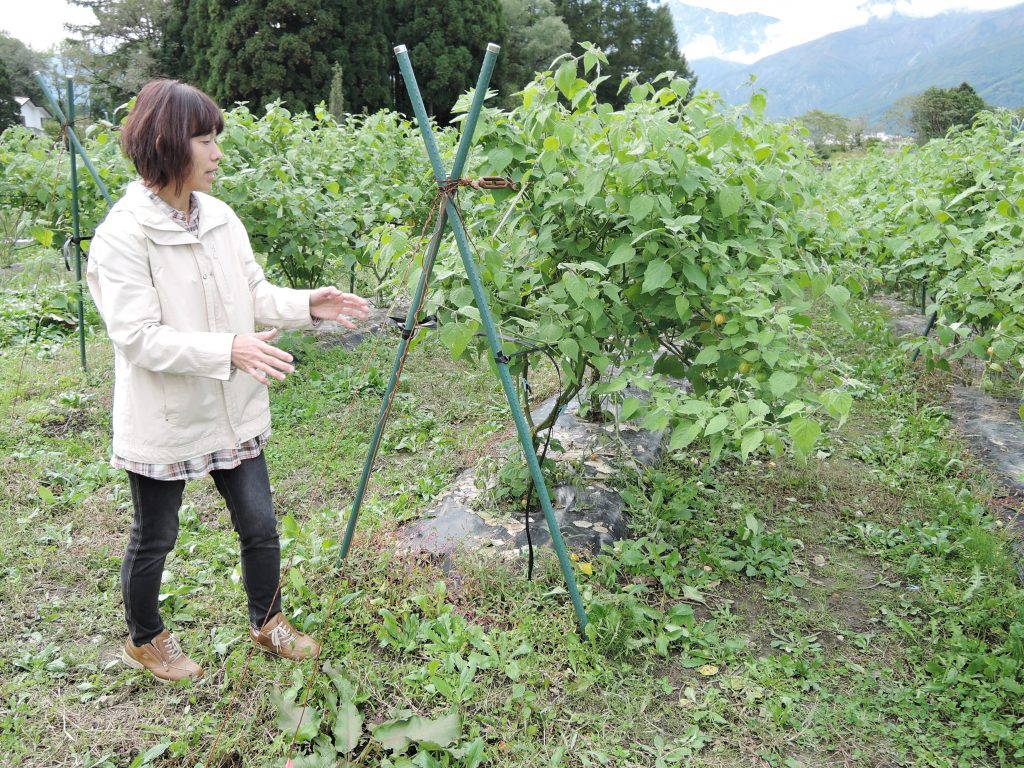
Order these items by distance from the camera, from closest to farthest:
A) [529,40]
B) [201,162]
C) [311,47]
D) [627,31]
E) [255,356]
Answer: [255,356]
[201,162]
[311,47]
[529,40]
[627,31]

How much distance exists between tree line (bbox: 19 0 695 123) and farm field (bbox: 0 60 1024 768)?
40.6ft

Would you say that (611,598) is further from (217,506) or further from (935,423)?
(935,423)

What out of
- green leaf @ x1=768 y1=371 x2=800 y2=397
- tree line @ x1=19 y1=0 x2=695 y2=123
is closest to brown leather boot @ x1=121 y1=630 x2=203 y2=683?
green leaf @ x1=768 y1=371 x2=800 y2=397

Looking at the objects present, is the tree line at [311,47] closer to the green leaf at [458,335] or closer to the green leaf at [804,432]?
the green leaf at [458,335]

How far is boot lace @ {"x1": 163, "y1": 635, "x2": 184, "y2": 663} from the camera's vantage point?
2.19 metres

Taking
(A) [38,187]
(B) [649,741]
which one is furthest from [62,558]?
(A) [38,187]

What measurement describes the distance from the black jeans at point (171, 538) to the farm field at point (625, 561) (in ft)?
0.74

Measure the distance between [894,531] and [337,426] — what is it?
2788 mm

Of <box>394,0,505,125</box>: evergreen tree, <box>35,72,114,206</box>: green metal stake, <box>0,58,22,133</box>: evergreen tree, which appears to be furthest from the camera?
<box>0,58,22,133</box>: evergreen tree

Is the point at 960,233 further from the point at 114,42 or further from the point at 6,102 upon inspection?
the point at 114,42

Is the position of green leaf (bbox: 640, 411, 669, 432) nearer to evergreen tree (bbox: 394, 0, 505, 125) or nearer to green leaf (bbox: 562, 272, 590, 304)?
green leaf (bbox: 562, 272, 590, 304)

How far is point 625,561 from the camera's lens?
2.68 m

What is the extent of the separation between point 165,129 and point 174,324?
1.59ft

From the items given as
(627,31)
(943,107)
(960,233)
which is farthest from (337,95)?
(943,107)
